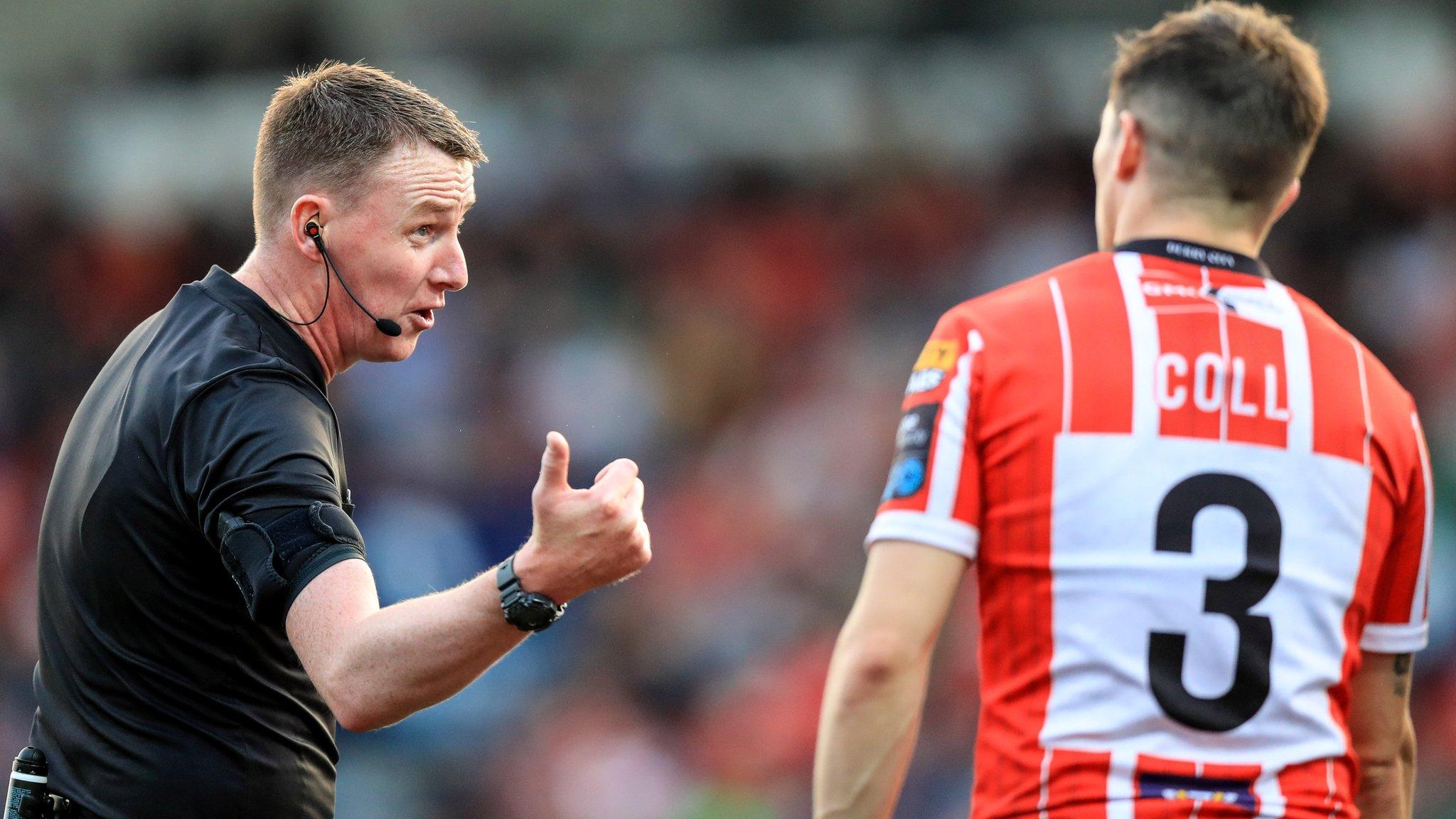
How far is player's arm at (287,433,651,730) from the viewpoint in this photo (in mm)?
2387

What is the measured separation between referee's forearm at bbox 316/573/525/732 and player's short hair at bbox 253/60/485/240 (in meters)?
1.01

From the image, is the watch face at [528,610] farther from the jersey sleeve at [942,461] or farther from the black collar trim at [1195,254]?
the black collar trim at [1195,254]

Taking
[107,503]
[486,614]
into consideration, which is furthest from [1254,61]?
[107,503]

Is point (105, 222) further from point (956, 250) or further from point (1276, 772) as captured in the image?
point (1276, 772)

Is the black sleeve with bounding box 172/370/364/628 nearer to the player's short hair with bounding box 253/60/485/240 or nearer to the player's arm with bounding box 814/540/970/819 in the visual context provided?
the player's short hair with bounding box 253/60/485/240

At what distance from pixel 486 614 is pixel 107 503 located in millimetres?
799

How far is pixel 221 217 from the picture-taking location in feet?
37.4

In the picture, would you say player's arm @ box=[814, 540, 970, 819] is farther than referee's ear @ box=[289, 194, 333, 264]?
No

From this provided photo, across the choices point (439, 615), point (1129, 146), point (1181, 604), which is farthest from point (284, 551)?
point (1129, 146)

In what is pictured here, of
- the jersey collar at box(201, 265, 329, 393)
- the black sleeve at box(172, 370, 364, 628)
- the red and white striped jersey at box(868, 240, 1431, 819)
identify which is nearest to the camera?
the red and white striped jersey at box(868, 240, 1431, 819)

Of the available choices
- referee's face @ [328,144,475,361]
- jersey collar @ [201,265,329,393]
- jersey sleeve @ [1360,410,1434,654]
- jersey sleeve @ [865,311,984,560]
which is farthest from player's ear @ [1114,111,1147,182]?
jersey collar @ [201,265,329,393]

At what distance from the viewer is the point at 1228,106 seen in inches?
100

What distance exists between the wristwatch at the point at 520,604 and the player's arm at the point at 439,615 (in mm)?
10

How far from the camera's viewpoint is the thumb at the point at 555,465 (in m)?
2.39
